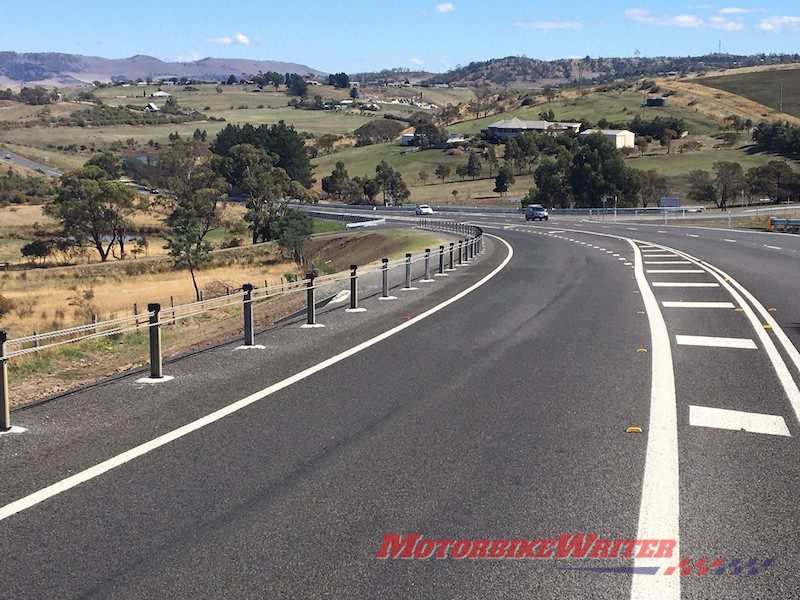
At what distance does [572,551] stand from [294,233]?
216 feet

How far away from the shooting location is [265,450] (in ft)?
27.5

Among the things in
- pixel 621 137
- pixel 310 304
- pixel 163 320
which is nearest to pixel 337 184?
pixel 621 137

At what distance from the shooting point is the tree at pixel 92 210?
76.4 m

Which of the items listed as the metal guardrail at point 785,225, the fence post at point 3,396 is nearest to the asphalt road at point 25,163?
the metal guardrail at point 785,225

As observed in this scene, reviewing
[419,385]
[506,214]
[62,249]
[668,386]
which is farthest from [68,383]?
[506,214]

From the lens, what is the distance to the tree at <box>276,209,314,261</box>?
232ft

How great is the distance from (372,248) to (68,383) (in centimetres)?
5031

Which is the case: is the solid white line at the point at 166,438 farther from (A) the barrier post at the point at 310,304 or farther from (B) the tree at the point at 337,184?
(B) the tree at the point at 337,184

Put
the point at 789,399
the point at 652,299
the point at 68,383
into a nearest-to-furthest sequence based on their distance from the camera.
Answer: the point at 789,399 < the point at 68,383 < the point at 652,299

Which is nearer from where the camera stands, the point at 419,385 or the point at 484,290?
the point at 419,385

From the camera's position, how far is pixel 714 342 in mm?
14180

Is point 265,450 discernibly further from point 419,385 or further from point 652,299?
point 652,299

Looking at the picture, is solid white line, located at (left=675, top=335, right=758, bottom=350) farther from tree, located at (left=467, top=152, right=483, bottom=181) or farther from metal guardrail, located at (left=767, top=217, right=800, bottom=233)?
tree, located at (left=467, top=152, right=483, bottom=181)

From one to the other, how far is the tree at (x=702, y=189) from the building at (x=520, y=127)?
225 ft
